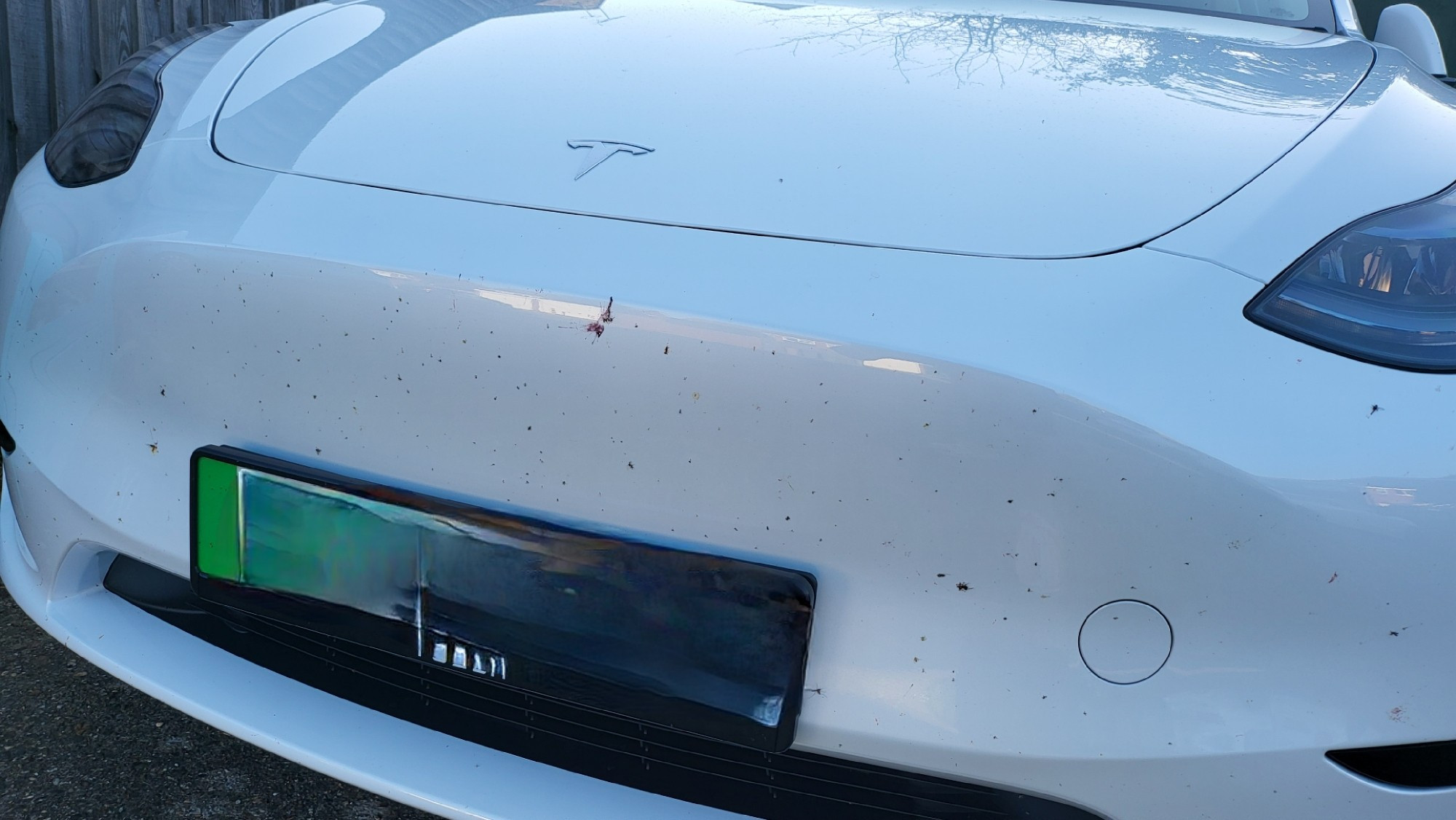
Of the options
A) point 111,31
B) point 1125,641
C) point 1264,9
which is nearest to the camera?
point 1125,641

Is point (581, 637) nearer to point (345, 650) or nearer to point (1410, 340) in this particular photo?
point (345, 650)

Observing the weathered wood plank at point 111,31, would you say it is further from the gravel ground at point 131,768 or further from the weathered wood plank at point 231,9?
the gravel ground at point 131,768

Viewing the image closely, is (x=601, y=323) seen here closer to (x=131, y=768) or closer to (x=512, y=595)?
(x=512, y=595)

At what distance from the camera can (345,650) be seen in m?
1.30

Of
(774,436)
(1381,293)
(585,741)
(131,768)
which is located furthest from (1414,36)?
(131,768)

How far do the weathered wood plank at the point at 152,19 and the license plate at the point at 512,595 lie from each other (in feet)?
9.37

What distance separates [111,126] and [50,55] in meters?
2.08

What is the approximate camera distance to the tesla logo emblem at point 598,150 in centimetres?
122

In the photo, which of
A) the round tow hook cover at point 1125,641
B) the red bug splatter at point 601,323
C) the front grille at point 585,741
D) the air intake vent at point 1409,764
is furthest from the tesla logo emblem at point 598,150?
the air intake vent at point 1409,764

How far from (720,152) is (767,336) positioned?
1.02 ft

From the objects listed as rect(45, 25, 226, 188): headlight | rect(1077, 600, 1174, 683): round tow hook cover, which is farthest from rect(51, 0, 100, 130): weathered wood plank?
rect(1077, 600, 1174, 683): round tow hook cover

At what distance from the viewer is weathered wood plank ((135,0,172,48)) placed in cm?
345

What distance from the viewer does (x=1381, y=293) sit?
104 cm

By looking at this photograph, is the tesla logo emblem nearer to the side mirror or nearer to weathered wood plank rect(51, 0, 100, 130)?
the side mirror
